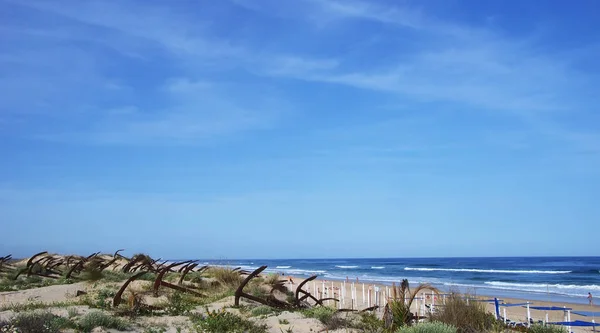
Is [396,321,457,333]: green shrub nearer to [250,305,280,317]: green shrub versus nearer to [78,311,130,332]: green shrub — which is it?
[250,305,280,317]: green shrub

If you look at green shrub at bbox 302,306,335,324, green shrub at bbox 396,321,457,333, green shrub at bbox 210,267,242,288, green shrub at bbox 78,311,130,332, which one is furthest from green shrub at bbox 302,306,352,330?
green shrub at bbox 210,267,242,288

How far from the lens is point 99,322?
9609 mm

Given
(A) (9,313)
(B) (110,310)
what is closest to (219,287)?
(B) (110,310)

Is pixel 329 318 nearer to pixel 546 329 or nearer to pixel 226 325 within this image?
pixel 226 325

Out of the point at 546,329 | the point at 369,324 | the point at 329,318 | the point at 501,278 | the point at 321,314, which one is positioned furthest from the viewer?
the point at 501,278

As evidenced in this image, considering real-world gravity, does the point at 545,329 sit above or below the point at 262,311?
below

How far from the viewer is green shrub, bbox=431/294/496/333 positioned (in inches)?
370

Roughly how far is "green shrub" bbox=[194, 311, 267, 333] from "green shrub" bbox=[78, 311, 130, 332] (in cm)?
138

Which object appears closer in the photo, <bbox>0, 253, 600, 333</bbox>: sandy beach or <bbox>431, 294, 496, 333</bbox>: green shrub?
<bbox>431, 294, 496, 333</bbox>: green shrub

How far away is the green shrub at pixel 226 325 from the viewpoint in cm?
994

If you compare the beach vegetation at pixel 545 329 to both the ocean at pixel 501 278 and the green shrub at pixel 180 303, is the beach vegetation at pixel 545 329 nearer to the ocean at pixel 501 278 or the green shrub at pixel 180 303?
the ocean at pixel 501 278

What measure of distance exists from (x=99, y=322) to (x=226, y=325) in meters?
2.25

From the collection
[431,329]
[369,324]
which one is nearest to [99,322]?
[369,324]

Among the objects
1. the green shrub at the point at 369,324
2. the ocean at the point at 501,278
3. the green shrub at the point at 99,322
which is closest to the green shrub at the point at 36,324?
the green shrub at the point at 99,322
